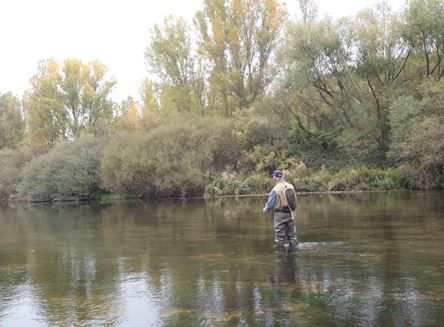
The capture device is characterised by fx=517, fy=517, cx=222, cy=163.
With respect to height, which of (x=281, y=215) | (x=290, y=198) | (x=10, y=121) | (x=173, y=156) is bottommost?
(x=281, y=215)

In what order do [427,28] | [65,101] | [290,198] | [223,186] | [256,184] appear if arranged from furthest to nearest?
1. [65,101]
2. [223,186]
3. [256,184]
4. [427,28]
5. [290,198]

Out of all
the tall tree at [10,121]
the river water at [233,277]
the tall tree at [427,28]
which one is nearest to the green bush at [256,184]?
the tall tree at [427,28]

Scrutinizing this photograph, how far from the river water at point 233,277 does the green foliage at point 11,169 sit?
39.0 m

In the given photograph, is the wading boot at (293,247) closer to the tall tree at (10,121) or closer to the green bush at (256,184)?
the green bush at (256,184)

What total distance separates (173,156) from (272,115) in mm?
8423

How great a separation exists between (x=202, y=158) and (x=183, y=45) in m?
14.0

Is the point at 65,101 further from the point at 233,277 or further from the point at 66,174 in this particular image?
the point at 233,277

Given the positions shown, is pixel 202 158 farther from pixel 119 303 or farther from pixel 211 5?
pixel 119 303

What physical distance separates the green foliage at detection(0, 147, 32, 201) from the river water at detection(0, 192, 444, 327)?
128 ft

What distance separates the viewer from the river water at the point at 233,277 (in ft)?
21.7

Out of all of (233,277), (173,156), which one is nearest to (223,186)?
(173,156)

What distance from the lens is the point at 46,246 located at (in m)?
14.5

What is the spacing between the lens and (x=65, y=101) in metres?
56.4

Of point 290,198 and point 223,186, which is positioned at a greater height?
point 223,186
